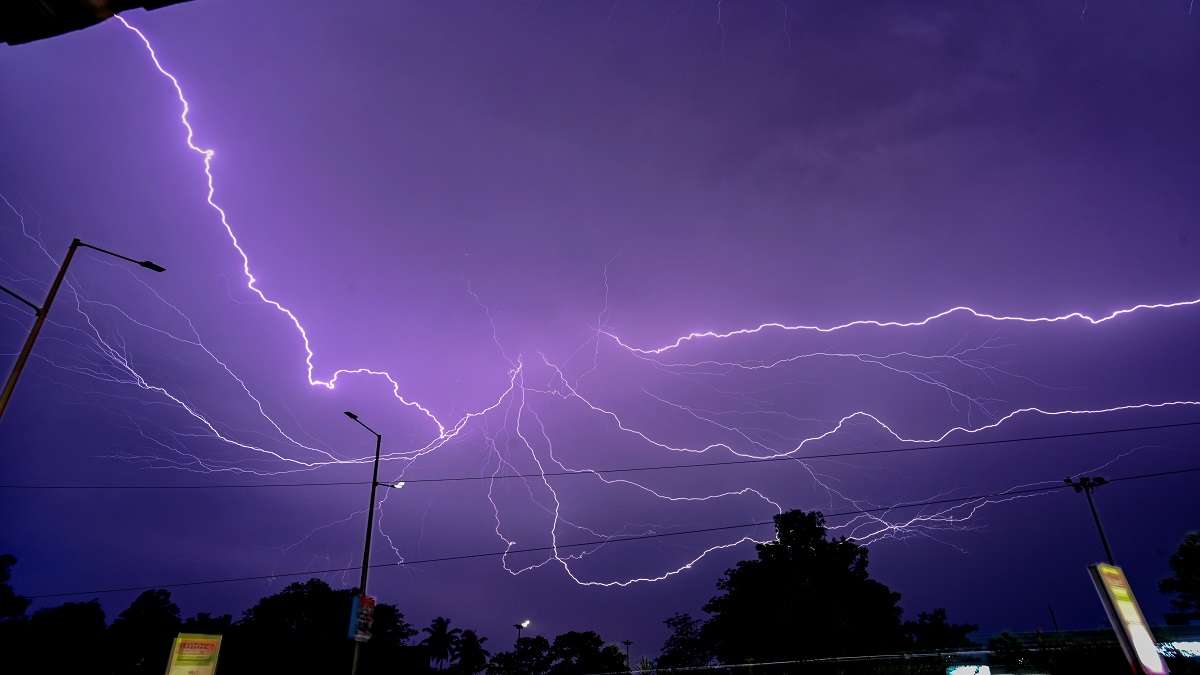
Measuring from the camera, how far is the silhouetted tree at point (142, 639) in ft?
99.5

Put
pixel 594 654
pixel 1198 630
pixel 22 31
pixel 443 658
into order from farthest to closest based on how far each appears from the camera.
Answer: pixel 443 658 → pixel 594 654 → pixel 1198 630 → pixel 22 31

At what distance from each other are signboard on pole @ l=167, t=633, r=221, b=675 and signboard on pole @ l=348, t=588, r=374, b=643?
3992 millimetres

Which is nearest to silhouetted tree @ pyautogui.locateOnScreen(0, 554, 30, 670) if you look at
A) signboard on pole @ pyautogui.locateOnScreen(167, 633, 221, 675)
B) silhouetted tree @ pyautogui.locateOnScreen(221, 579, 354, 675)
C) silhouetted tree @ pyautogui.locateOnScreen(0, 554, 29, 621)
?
silhouetted tree @ pyautogui.locateOnScreen(0, 554, 29, 621)

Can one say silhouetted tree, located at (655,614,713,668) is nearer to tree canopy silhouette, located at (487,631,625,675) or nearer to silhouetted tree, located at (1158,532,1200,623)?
tree canopy silhouette, located at (487,631,625,675)

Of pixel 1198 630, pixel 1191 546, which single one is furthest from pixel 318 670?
pixel 1191 546

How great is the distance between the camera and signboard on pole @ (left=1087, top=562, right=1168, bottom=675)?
6.89 meters

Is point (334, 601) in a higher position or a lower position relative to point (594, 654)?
higher

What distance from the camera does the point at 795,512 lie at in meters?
37.5

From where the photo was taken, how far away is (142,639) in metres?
32.5

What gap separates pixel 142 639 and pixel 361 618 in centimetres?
3094

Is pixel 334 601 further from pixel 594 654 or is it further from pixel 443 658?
pixel 443 658

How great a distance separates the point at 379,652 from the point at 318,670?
18.8ft

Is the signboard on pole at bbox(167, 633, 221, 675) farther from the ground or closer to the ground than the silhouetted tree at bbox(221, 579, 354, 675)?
closer to the ground

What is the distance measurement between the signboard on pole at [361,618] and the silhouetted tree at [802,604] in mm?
25303
